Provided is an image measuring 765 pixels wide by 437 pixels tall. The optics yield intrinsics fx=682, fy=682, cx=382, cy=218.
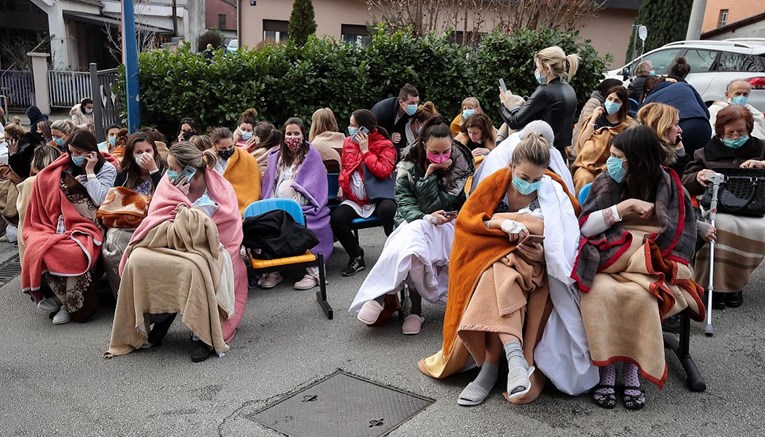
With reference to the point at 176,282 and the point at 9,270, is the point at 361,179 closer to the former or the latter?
the point at 176,282

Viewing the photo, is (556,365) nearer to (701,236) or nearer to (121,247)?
(701,236)

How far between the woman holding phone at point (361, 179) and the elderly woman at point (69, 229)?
2171mm

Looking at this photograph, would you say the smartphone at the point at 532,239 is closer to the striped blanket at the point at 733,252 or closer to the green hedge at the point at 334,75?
the striped blanket at the point at 733,252

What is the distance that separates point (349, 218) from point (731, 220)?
11.2 feet

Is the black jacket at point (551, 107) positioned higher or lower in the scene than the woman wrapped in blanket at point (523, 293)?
higher

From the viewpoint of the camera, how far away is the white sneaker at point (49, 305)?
5.81 metres

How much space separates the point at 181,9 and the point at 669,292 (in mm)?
31576

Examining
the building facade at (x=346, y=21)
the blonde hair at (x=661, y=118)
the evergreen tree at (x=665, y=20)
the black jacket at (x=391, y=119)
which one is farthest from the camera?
the building facade at (x=346, y=21)

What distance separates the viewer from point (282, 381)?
4512 mm

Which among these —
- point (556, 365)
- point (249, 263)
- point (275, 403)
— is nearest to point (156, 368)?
point (275, 403)

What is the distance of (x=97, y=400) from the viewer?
14.1 ft

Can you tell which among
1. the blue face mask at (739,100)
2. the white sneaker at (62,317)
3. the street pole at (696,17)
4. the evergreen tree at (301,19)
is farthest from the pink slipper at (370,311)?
the evergreen tree at (301,19)

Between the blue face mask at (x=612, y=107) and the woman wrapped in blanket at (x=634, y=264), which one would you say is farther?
the blue face mask at (x=612, y=107)

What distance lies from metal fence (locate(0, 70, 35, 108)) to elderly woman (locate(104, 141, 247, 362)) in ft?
61.8
